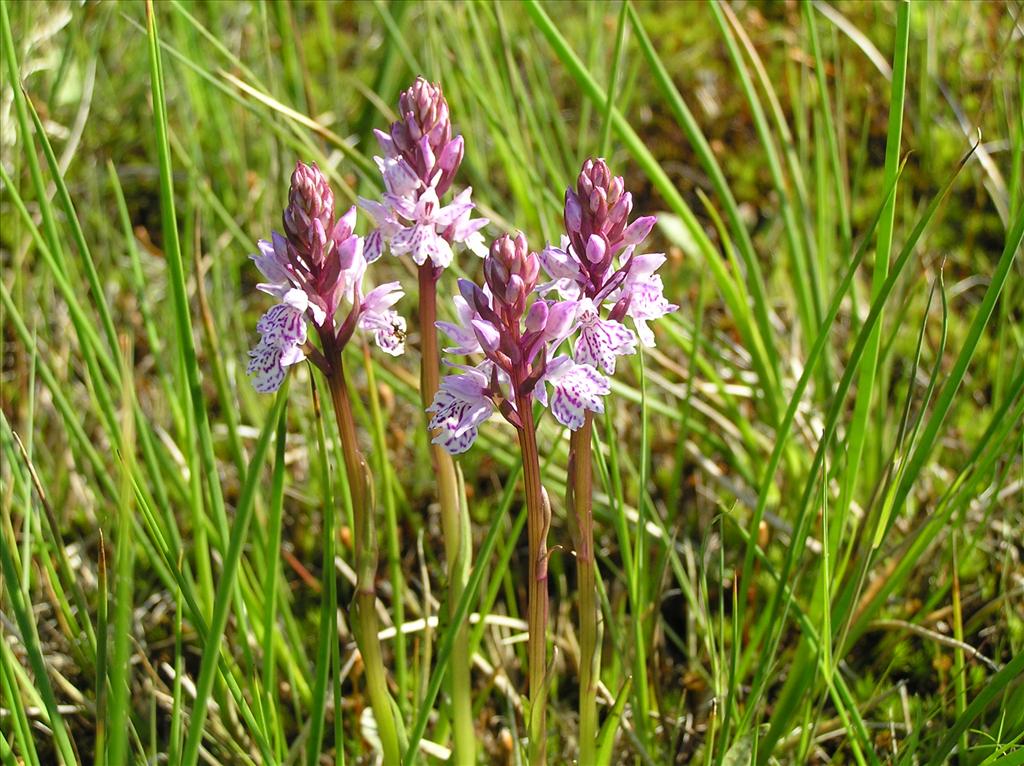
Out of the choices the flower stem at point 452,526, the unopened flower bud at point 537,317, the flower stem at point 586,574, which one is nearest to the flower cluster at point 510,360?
the unopened flower bud at point 537,317

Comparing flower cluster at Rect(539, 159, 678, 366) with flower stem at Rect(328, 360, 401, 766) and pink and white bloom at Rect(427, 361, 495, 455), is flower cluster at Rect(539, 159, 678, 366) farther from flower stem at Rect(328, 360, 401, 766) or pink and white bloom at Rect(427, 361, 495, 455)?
flower stem at Rect(328, 360, 401, 766)

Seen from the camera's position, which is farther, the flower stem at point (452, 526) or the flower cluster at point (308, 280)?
the flower stem at point (452, 526)

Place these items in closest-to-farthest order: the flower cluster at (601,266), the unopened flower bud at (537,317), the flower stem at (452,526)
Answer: the unopened flower bud at (537,317) → the flower cluster at (601,266) → the flower stem at (452,526)

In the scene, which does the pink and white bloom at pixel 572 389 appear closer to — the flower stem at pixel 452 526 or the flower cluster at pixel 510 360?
the flower cluster at pixel 510 360

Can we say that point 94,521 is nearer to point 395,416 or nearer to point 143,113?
point 395,416

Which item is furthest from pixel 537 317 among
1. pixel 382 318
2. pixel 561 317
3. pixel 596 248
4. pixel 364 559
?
pixel 364 559

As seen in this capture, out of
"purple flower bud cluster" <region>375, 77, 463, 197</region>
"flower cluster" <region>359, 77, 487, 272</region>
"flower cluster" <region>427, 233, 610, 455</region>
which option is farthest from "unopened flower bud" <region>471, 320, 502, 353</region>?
"purple flower bud cluster" <region>375, 77, 463, 197</region>
